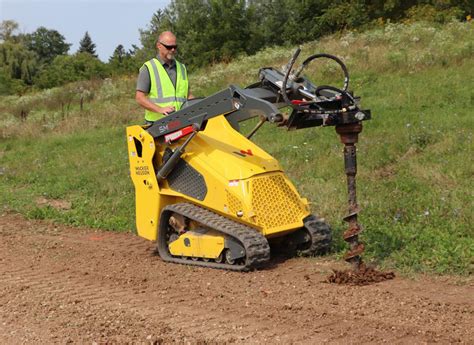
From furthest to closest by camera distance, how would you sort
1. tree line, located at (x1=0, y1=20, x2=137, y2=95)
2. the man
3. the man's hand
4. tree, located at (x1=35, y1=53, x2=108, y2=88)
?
1. tree, located at (x1=35, y1=53, x2=108, y2=88)
2. tree line, located at (x1=0, y1=20, x2=137, y2=95)
3. the man
4. the man's hand

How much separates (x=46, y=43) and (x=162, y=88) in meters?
99.3

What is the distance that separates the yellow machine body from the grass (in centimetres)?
78

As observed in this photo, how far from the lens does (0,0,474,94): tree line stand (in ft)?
126

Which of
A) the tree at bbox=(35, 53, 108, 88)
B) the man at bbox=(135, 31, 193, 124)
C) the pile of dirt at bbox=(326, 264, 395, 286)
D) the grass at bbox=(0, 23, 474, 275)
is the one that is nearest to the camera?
the pile of dirt at bbox=(326, 264, 395, 286)

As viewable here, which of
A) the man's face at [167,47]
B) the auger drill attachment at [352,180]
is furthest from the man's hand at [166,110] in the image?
the auger drill attachment at [352,180]

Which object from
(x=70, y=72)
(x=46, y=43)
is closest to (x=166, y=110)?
(x=70, y=72)

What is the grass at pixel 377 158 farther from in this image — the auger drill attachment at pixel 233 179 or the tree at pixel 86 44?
the tree at pixel 86 44

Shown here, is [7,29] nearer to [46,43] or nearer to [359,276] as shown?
[46,43]

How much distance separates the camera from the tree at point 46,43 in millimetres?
96312

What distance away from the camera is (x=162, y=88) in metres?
6.80

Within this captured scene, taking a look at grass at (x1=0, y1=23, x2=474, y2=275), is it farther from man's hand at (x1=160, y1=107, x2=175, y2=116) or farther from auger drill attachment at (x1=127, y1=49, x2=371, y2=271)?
man's hand at (x1=160, y1=107, x2=175, y2=116)

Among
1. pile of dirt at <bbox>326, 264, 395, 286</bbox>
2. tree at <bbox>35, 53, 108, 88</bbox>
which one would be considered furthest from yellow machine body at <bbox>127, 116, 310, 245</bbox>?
tree at <bbox>35, 53, 108, 88</bbox>

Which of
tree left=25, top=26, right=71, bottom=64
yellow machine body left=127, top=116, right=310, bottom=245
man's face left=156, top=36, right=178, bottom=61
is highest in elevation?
tree left=25, top=26, right=71, bottom=64

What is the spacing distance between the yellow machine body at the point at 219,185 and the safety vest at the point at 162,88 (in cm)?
38
